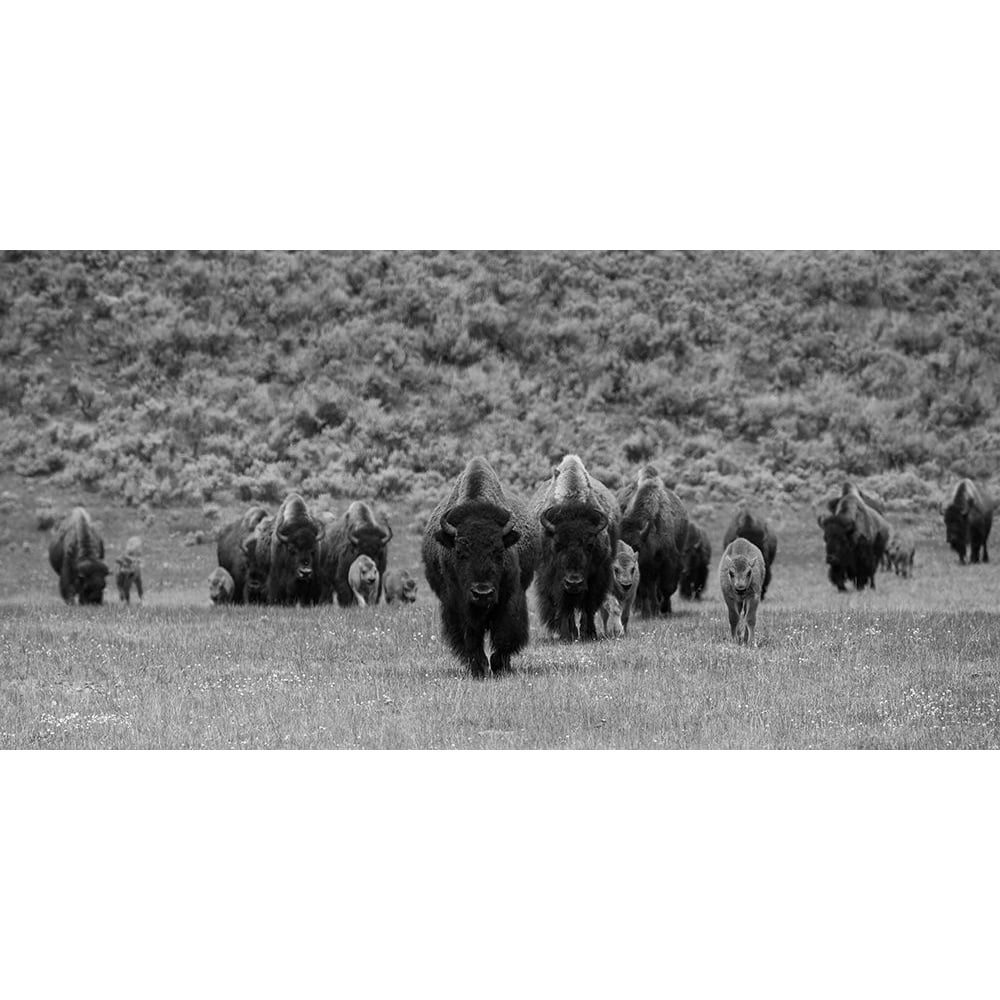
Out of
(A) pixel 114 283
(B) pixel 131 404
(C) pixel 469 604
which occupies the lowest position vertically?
(C) pixel 469 604

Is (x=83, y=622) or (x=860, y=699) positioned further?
(x=83, y=622)

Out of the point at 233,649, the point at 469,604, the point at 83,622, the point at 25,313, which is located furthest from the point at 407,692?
the point at 25,313

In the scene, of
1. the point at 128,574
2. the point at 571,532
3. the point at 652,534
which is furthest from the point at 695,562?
the point at 128,574

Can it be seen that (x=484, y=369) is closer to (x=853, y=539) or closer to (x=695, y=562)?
(x=695, y=562)

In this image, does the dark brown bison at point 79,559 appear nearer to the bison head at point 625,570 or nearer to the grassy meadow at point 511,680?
the grassy meadow at point 511,680

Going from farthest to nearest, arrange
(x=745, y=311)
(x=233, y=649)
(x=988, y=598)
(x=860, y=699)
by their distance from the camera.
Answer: (x=745, y=311) → (x=988, y=598) → (x=233, y=649) → (x=860, y=699)

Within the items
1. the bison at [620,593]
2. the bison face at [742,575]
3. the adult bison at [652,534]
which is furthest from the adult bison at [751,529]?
the bison face at [742,575]

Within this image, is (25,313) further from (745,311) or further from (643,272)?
(745,311)
